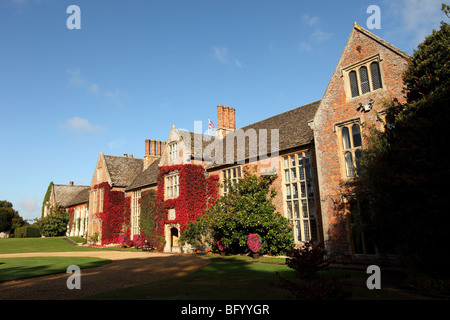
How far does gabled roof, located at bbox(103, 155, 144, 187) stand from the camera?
126 ft

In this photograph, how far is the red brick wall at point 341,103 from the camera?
1416cm

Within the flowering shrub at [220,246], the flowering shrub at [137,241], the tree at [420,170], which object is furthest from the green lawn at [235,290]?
the flowering shrub at [137,241]

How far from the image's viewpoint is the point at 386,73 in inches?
563

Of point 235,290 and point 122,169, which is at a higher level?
point 122,169

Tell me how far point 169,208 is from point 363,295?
21578mm

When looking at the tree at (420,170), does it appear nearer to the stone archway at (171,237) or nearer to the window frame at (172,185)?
the window frame at (172,185)

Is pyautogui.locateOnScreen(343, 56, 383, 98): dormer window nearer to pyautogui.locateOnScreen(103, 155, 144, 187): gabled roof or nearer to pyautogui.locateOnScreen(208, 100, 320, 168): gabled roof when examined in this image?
pyautogui.locateOnScreen(208, 100, 320, 168): gabled roof

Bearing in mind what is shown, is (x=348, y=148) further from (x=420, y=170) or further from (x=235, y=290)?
(x=235, y=290)

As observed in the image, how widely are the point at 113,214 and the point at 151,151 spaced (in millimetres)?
9657

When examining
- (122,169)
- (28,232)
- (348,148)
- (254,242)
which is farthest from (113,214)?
(348,148)

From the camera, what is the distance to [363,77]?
15422mm

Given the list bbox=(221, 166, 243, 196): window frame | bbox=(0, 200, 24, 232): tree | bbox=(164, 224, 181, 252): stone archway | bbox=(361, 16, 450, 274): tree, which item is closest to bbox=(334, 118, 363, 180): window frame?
bbox=(361, 16, 450, 274): tree

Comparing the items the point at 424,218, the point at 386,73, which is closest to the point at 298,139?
the point at 386,73
